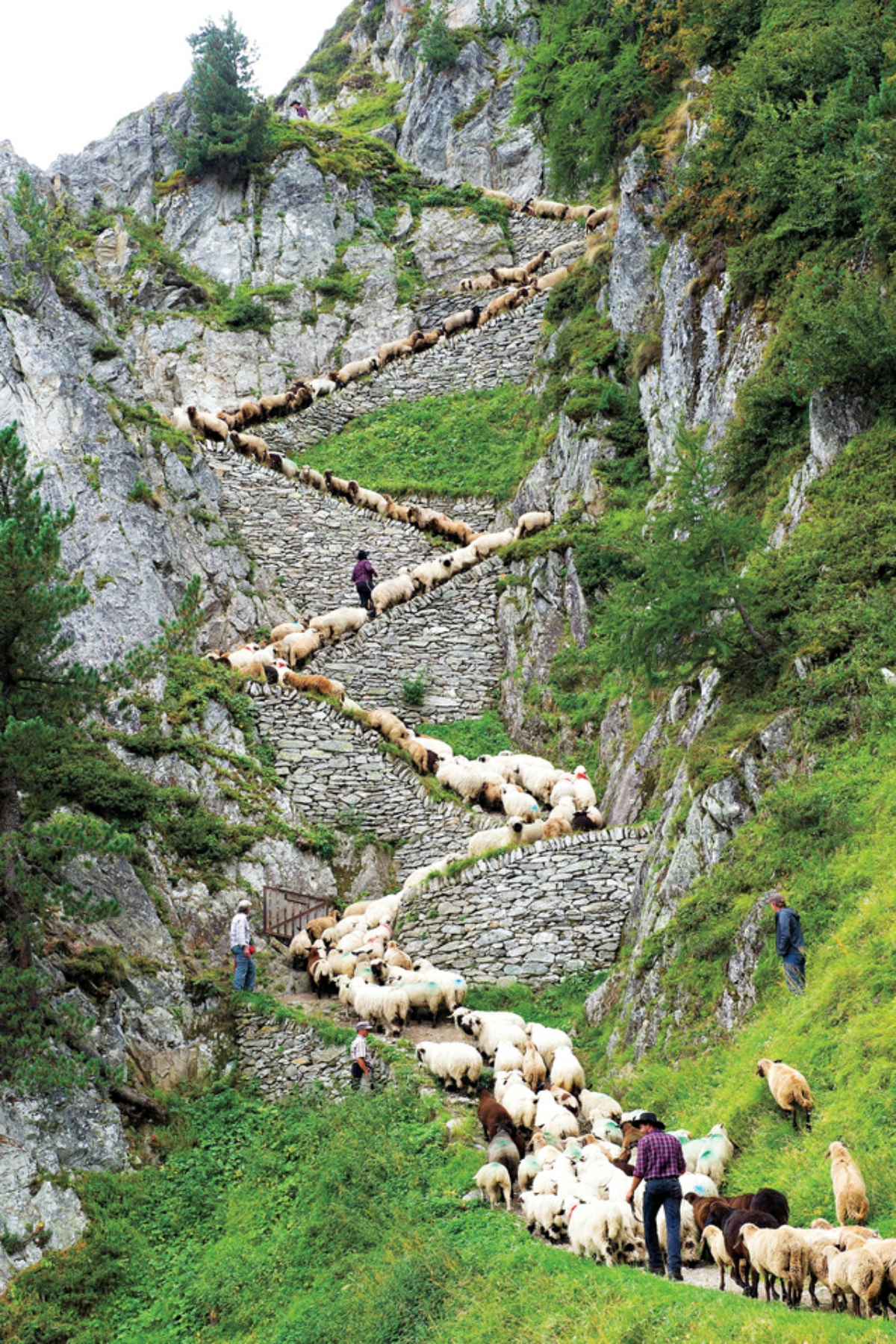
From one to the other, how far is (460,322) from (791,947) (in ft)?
112

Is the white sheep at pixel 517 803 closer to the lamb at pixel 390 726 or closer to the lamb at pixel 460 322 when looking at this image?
the lamb at pixel 390 726

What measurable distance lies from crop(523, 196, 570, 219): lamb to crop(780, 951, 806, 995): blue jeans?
42.3 metres

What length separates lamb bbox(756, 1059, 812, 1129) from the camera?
326 inches

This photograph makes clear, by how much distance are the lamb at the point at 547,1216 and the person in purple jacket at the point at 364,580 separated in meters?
19.0

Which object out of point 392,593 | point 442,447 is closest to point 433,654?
point 392,593

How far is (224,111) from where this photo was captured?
153ft

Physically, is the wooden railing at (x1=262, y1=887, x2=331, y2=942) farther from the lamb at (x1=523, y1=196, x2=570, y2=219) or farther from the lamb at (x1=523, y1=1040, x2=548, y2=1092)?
the lamb at (x1=523, y1=196, x2=570, y2=219)

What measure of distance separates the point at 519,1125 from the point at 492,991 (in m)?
4.00

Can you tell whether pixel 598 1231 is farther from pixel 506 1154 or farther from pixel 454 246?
pixel 454 246

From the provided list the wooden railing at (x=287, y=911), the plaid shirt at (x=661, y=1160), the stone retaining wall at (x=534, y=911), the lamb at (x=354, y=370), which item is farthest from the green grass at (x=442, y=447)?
the plaid shirt at (x=661, y=1160)

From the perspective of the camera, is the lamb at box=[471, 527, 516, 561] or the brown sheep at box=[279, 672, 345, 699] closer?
the brown sheep at box=[279, 672, 345, 699]

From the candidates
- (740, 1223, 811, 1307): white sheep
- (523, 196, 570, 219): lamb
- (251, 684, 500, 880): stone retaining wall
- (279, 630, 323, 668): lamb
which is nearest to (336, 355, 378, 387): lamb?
(523, 196, 570, 219): lamb

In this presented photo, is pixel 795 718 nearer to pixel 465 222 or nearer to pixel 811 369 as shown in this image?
pixel 811 369

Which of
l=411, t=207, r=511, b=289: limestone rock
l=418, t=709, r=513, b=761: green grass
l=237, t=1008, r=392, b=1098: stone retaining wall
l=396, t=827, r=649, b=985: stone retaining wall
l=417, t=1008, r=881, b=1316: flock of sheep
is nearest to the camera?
l=417, t=1008, r=881, b=1316: flock of sheep
